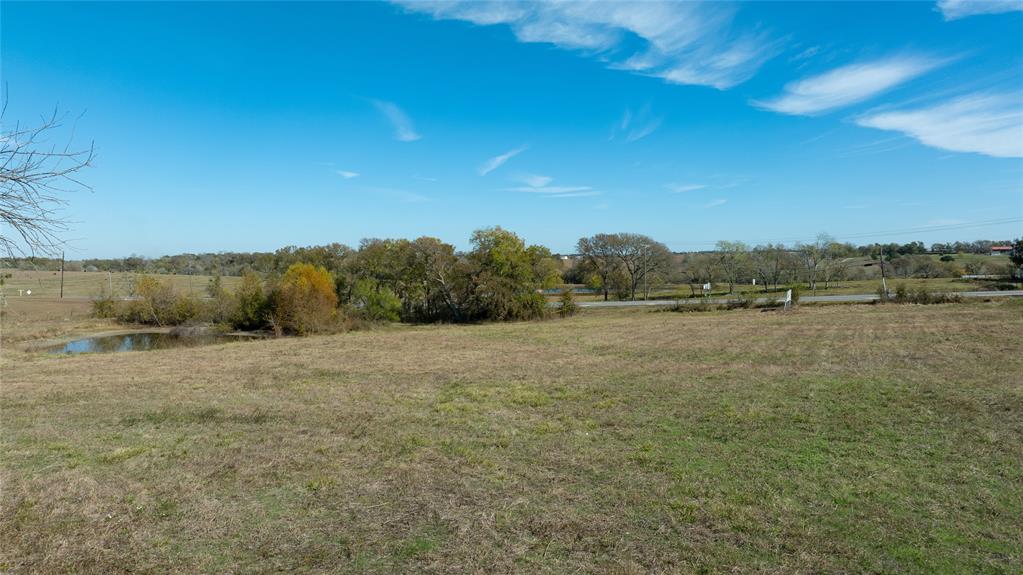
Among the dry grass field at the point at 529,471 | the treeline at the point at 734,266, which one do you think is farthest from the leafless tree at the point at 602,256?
the dry grass field at the point at 529,471

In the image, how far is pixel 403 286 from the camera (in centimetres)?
4291

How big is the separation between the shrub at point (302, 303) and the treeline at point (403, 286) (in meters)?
2.48

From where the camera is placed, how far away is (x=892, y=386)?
11664 mm

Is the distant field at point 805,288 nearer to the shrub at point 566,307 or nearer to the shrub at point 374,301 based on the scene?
the shrub at point 566,307

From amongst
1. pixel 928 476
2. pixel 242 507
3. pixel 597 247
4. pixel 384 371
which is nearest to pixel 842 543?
pixel 928 476

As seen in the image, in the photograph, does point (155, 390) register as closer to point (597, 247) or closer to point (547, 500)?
point (547, 500)

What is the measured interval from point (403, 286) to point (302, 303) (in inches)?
434

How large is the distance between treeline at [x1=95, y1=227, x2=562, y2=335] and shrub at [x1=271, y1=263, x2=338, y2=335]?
8.15ft

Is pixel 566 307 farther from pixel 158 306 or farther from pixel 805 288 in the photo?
pixel 158 306

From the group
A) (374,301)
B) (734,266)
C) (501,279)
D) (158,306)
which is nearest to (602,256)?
(734,266)

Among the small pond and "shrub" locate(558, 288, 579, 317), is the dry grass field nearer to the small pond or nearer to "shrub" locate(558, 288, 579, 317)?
the small pond

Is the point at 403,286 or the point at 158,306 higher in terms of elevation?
the point at 403,286

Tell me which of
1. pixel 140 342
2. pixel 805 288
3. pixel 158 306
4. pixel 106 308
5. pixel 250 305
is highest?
pixel 805 288

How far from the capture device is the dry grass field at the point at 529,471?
4770 mm
